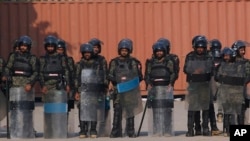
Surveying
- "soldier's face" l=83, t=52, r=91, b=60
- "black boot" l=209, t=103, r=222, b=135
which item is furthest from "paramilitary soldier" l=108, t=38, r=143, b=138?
"black boot" l=209, t=103, r=222, b=135

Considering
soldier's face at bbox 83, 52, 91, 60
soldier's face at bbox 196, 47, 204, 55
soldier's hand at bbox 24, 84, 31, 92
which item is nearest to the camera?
soldier's hand at bbox 24, 84, 31, 92

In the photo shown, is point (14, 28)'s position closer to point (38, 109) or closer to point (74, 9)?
point (74, 9)

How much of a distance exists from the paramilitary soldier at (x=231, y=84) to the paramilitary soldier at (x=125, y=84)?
56.6 inches

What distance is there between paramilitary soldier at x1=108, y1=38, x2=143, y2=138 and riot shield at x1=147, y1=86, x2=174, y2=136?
296 mm

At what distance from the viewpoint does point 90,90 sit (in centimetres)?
1616

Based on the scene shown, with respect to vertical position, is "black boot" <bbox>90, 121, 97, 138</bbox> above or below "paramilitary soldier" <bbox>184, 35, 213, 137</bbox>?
below

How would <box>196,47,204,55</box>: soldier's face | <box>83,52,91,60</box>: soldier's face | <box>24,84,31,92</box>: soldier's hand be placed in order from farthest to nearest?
<box>196,47,204,55</box>: soldier's face, <box>83,52,91,60</box>: soldier's face, <box>24,84,31,92</box>: soldier's hand

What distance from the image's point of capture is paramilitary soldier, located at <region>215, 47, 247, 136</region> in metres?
16.1

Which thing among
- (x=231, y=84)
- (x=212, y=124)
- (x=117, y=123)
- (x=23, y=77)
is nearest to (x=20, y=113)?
(x=23, y=77)

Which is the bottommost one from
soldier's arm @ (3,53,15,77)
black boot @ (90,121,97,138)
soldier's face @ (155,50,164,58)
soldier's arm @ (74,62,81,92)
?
black boot @ (90,121,97,138)

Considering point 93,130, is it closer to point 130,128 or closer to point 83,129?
point 83,129

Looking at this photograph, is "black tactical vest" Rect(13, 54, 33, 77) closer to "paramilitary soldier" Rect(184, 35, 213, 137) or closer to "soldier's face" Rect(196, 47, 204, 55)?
"paramilitary soldier" Rect(184, 35, 213, 137)

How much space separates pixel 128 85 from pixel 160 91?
0.55 metres

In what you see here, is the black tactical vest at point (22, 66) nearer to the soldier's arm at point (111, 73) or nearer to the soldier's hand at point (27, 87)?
the soldier's hand at point (27, 87)
